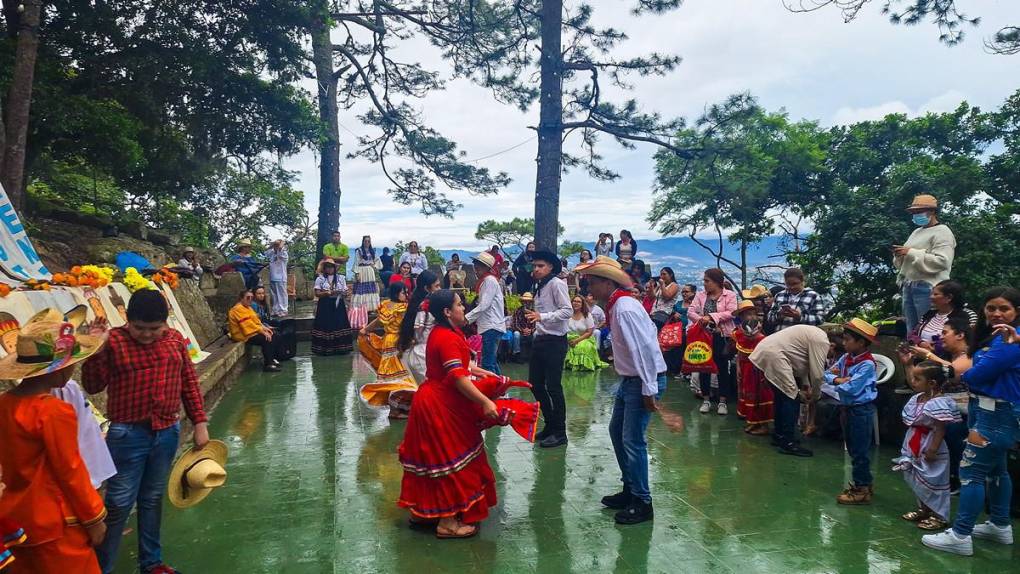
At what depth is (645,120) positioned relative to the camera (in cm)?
1392

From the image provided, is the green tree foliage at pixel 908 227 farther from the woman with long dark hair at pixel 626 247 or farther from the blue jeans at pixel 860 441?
the blue jeans at pixel 860 441

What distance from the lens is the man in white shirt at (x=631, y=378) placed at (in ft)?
13.0

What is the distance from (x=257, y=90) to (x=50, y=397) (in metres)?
9.33

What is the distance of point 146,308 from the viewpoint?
3.00 meters

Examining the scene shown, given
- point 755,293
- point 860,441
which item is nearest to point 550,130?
point 755,293

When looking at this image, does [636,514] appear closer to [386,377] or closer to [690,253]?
[386,377]

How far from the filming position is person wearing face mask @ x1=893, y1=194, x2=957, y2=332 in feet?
19.0

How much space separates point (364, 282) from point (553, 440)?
849 cm

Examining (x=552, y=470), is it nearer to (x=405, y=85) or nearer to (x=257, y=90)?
(x=257, y=90)

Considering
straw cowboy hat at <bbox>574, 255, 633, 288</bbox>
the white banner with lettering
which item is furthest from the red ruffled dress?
the white banner with lettering

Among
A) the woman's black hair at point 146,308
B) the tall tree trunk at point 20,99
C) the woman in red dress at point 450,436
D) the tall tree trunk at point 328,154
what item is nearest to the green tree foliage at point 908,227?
the woman in red dress at point 450,436

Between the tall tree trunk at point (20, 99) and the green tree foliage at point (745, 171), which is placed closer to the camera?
the tall tree trunk at point (20, 99)

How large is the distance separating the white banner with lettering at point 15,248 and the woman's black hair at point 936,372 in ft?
25.4

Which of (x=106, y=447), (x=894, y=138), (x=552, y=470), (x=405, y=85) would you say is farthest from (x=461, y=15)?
(x=106, y=447)
